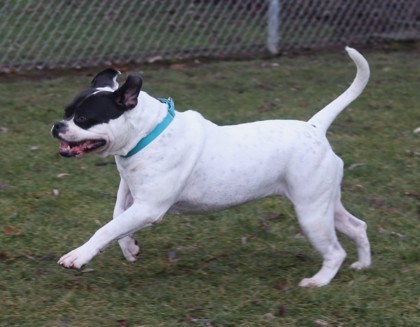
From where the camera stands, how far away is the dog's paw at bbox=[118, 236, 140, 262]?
4538 mm

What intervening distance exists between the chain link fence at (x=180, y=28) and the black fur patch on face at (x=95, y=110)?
5.11 metres

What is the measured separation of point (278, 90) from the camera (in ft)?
27.9

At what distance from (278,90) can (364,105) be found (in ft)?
2.93

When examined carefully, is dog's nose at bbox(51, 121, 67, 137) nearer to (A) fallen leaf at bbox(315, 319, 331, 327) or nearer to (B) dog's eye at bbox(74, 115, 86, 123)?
(B) dog's eye at bbox(74, 115, 86, 123)

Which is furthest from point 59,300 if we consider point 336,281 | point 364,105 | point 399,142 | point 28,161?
point 364,105

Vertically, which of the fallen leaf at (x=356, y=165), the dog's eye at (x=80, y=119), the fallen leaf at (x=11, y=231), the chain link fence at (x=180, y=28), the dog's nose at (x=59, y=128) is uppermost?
the dog's eye at (x=80, y=119)

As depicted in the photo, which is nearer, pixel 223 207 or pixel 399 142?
pixel 223 207

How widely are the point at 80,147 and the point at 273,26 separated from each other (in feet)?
20.5

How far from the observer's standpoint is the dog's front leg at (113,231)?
13.0 feet

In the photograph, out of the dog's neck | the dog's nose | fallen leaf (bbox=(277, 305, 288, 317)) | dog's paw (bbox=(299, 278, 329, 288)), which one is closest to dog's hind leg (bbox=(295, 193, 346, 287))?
dog's paw (bbox=(299, 278, 329, 288))

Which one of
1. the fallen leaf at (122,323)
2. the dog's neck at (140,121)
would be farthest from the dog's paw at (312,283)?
the dog's neck at (140,121)

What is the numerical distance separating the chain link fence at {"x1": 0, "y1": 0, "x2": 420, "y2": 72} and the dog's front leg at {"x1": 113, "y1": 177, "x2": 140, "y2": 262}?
474cm

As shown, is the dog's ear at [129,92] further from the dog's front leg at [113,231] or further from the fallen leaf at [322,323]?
the fallen leaf at [322,323]

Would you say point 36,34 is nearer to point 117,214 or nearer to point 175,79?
point 175,79
